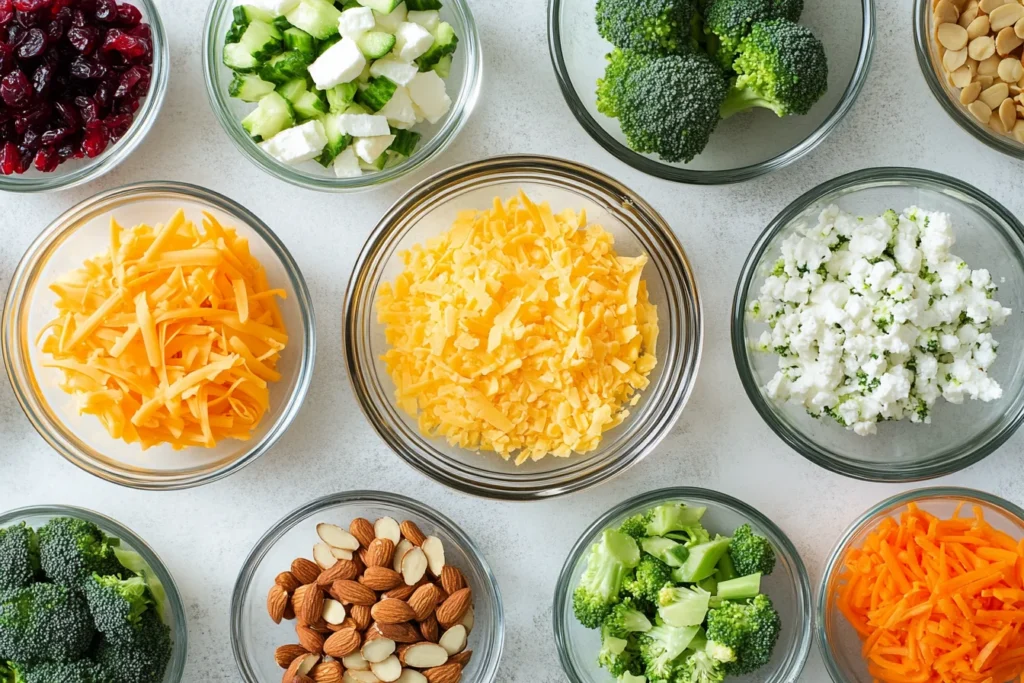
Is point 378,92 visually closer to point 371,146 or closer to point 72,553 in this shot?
point 371,146

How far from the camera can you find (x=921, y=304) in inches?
70.2

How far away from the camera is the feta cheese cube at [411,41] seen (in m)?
1.80

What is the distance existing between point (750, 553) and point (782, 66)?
3.53ft

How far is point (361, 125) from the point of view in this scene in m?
1.82

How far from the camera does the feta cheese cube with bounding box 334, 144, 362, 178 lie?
74.1 inches

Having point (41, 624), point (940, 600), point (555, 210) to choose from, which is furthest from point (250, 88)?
point (940, 600)

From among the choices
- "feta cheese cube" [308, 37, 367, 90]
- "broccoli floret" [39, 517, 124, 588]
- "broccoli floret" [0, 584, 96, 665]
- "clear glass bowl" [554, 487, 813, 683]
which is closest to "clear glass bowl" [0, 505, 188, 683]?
"broccoli floret" [39, 517, 124, 588]

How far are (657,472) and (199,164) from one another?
4.57ft

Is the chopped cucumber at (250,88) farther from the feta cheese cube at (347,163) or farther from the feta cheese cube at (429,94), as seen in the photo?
the feta cheese cube at (429,94)

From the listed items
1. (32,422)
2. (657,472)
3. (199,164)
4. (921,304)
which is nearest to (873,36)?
(921,304)

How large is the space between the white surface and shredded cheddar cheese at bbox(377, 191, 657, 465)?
242 millimetres

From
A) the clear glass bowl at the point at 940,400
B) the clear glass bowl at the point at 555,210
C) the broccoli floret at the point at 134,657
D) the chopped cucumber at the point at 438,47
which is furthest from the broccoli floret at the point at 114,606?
the clear glass bowl at the point at 940,400

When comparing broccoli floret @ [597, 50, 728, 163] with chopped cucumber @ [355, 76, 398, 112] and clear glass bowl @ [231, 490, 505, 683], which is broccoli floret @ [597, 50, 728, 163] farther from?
clear glass bowl @ [231, 490, 505, 683]

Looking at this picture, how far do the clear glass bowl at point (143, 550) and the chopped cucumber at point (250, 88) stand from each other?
3.48 ft
